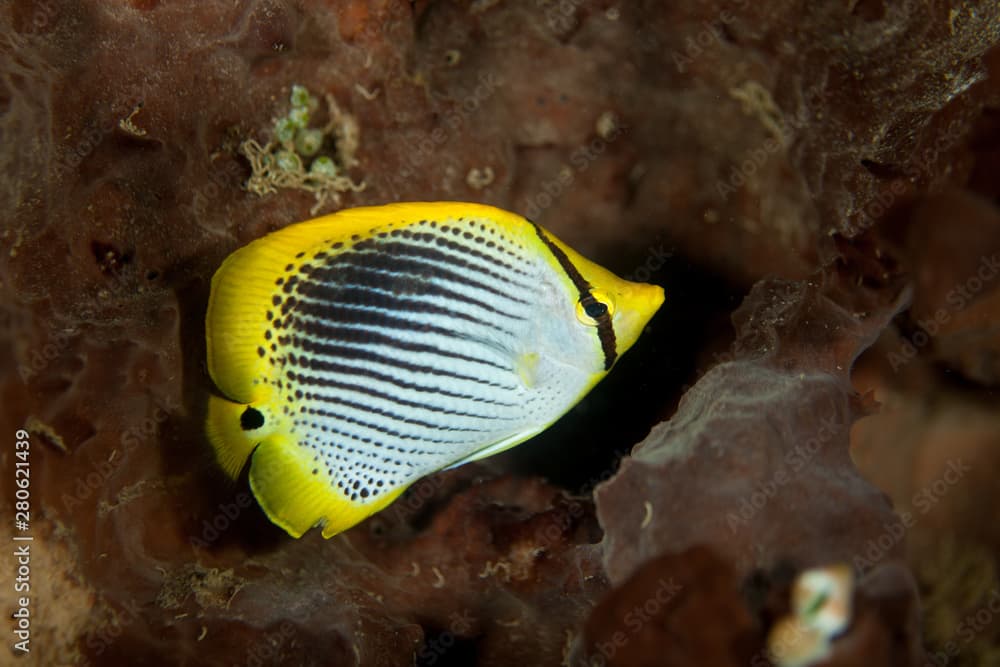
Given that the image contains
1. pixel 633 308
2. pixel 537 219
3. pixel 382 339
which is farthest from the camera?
pixel 537 219

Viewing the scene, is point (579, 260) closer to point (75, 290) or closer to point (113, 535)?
point (75, 290)

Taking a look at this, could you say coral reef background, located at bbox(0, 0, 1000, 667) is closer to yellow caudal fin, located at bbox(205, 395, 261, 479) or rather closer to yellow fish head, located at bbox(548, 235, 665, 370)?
yellow fish head, located at bbox(548, 235, 665, 370)

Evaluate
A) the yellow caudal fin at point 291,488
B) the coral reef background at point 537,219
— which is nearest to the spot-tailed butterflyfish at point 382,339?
the yellow caudal fin at point 291,488

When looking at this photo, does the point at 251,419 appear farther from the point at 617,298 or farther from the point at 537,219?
the point at 537,219

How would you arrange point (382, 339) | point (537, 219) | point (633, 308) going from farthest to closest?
point (537, 219) < point (633, 308) < point (382, 339)

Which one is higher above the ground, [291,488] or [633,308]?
[633,308]

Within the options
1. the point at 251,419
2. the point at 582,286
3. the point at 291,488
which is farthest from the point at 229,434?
the point at 582,286
